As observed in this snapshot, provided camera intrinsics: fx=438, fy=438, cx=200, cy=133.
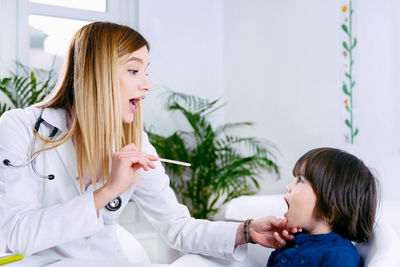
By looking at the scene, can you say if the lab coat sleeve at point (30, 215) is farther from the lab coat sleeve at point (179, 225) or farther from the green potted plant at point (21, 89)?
the green potted plant at point (21, 89)

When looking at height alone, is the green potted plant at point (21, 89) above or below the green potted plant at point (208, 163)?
above

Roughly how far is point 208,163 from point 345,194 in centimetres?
188

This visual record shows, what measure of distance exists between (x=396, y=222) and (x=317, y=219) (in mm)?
540

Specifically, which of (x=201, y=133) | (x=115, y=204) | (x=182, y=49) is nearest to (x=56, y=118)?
(x=115, y=204)

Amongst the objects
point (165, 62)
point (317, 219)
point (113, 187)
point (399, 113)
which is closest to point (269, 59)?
point (165, 62)

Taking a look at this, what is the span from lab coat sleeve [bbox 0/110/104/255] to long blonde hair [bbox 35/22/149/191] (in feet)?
0.38

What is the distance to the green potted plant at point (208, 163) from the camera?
2.94m

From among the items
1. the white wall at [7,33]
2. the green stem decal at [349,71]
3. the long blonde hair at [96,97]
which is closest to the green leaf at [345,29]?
the green stem decal at [349,71]

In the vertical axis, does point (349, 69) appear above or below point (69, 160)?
above

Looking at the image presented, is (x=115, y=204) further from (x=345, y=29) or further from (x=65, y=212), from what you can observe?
(x=345, y=29)

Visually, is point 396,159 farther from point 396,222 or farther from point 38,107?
point 38,107

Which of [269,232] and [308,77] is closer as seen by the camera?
[269,232]

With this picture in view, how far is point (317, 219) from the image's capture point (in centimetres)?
126

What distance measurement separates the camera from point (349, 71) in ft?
8.14
